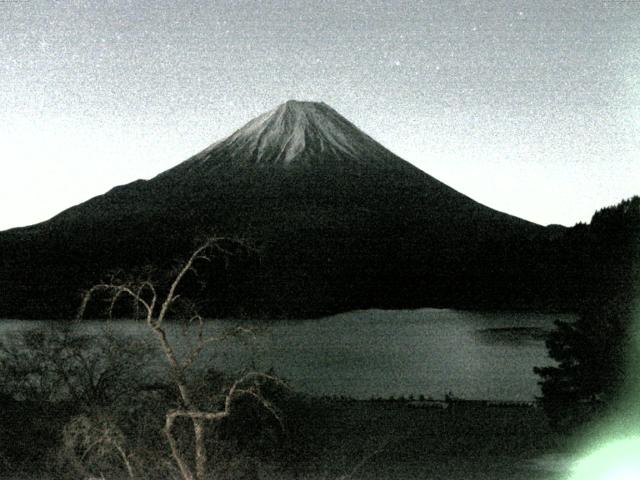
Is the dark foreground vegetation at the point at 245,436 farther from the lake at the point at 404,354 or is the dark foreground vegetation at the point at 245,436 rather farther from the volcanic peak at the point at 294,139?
the volcanic peak at the point at 294,139

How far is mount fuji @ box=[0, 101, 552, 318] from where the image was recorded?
94.1 meters

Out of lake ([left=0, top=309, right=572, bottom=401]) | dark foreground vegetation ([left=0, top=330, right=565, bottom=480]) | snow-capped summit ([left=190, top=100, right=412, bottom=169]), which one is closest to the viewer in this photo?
dark foreground vegetation ([left=0, top=330, right=565, bottom=480])

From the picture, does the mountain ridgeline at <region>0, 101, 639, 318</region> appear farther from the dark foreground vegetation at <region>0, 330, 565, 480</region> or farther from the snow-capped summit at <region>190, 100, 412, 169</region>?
the dark foreground vegetation at <region>0, 330, 565, 480</region>

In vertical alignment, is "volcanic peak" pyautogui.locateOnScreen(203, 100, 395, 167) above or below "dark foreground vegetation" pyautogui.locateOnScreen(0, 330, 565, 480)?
above

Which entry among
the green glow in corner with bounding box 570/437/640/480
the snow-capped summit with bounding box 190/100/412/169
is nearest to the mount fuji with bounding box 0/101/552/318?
the snow-capped summit with bounding box 190/100/412/169

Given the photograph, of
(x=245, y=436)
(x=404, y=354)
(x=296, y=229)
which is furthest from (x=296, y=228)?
(x=245, y=436)

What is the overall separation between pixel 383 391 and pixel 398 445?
43.7 feet

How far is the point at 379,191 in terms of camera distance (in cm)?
11862

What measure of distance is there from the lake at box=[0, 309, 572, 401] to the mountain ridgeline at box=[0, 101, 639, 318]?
7.47m

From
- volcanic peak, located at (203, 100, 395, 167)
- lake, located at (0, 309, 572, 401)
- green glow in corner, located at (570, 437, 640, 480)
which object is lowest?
lake, located at (0, 309, 572, 401)

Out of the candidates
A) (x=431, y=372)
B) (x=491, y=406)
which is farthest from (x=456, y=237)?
(x=491, y=406)

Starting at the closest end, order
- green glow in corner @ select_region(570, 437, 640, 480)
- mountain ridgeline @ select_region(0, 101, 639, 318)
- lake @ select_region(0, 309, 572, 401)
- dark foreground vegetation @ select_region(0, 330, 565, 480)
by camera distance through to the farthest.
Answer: dark foreground vegetation @ select_region(0, 330, 565, 480), green glow in corner @ select_region(570, 437, 640, 480), lake @ select_region(0, 309, 572, 401), mountain ridgeline @ select_region(0, 101, 639, 318)

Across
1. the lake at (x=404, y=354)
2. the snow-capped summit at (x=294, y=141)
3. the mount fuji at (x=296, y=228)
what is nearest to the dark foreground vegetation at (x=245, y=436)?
the lake at (x=404, y=354)

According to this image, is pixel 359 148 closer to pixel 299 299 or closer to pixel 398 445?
pixel 299 299
